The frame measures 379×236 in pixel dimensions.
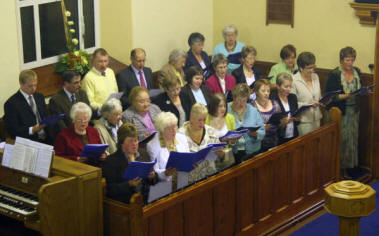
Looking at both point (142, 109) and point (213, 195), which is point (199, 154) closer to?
point (213, 195)

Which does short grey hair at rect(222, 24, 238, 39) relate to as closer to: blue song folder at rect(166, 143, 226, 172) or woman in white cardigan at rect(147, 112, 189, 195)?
woman in white cardigan at rect(147, 112, 189, 195)

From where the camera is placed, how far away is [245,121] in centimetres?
562

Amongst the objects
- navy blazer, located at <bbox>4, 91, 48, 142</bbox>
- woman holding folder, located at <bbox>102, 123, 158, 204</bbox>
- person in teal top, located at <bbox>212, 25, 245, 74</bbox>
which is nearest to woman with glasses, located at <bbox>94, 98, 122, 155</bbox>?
navy blazer, located at <bbox>4, 91, 48, 142</bbox>

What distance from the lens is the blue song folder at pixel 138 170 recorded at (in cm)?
404

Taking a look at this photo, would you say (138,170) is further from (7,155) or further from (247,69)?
(247,69)

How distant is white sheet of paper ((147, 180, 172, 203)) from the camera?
4.26 metres

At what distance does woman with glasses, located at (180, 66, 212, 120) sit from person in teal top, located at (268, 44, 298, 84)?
1233 millimetres

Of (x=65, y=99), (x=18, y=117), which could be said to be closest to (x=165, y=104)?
(x=65, y=99)

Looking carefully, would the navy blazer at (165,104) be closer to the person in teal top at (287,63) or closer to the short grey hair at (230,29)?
the person in teal top at (287,63)

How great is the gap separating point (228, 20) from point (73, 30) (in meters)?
2.64

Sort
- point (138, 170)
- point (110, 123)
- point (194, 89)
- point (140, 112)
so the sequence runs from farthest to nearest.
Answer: point (194, 89) < point (140, 112) < point (110, 123) < point (138, 170)

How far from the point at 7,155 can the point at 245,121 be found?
7.23ft

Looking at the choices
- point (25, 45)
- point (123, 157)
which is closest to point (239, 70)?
point (25, 45)

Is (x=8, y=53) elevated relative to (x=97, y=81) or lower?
elevated
